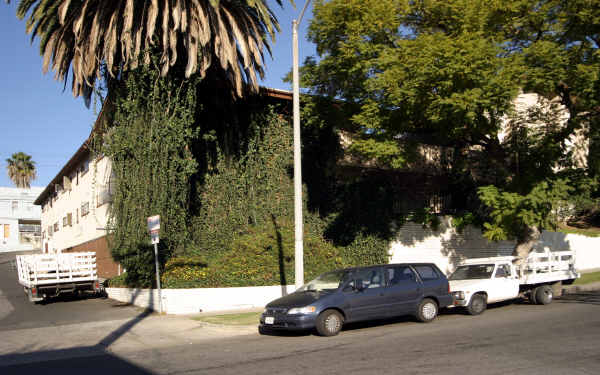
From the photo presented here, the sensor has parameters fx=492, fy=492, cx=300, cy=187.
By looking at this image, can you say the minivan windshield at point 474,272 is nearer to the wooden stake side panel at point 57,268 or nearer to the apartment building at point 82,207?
the apartment building at point 82,207

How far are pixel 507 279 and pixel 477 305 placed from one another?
4.77 ft

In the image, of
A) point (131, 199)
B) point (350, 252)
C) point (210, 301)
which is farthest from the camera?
point (350, 252)

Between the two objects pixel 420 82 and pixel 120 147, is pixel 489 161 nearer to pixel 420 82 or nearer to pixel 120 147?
pixel 420 82

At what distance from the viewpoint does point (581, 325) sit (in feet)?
33.6

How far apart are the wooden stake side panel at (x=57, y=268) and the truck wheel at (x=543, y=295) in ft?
53.1

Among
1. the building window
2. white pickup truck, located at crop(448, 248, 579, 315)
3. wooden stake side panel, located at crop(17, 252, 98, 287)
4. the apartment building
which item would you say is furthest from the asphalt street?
the building window

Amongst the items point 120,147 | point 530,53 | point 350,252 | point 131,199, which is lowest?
point 350,252

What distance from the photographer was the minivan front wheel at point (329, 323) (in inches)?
408

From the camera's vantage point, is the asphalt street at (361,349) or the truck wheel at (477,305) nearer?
the asphalt street at (361,349)

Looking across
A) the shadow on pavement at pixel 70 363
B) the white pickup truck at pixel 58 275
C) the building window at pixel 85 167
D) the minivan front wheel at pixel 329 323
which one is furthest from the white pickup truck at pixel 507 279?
the building window at pixel 85 167

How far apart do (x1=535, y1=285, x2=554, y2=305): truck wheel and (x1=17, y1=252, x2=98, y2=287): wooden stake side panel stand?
16180 millimetres

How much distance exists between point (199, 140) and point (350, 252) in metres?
7.45

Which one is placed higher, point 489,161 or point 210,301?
point 489,161

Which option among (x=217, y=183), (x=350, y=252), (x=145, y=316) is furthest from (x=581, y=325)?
(x=217, y=183)
